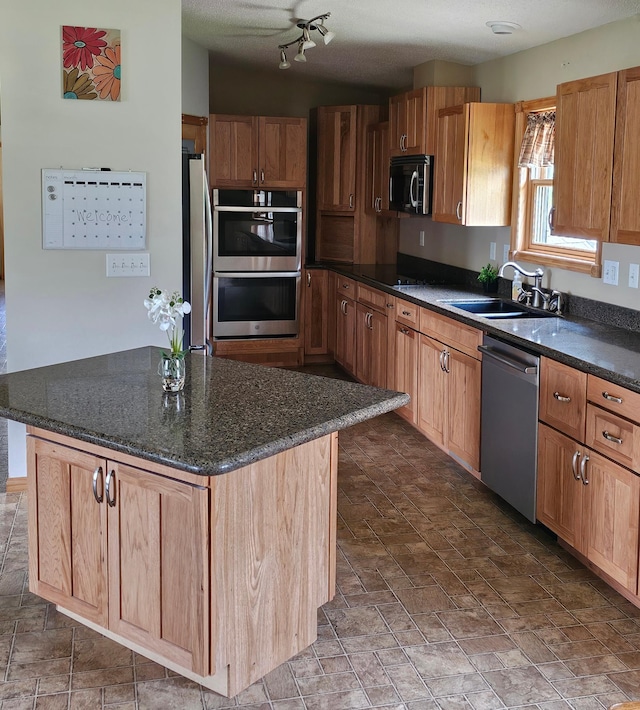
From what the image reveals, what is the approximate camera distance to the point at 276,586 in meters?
2.59

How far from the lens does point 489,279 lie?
5.25m

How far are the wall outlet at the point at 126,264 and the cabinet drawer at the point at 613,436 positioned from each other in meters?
2.17

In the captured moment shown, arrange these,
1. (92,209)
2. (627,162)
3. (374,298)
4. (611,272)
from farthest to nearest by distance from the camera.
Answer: (374,298), (611,272), (92,209), (627,162)

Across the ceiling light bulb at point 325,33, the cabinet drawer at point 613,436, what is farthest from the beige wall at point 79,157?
the cabinet drawer at point 613,436

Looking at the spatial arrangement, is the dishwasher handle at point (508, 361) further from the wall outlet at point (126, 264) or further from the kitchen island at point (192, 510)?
the wall outlet at point (126, 264)

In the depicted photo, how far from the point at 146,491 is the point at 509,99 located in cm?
370

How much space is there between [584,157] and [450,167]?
67.5 inches

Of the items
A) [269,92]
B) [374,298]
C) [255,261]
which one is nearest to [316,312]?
[255,261]

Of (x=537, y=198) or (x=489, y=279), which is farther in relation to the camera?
(x=489, y=279)

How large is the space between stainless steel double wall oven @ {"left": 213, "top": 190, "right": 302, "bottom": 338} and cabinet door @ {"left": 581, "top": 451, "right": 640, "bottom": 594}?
404cm

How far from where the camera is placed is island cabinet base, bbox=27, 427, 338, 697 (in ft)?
7.77

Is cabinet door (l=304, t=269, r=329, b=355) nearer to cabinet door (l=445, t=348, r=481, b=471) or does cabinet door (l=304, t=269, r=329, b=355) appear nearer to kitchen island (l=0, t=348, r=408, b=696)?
cabinet door (l=445, t=348, r=481, b=471)

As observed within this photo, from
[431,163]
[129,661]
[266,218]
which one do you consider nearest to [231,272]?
[266,218]

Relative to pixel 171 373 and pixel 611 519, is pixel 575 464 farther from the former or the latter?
pixel 171 373
